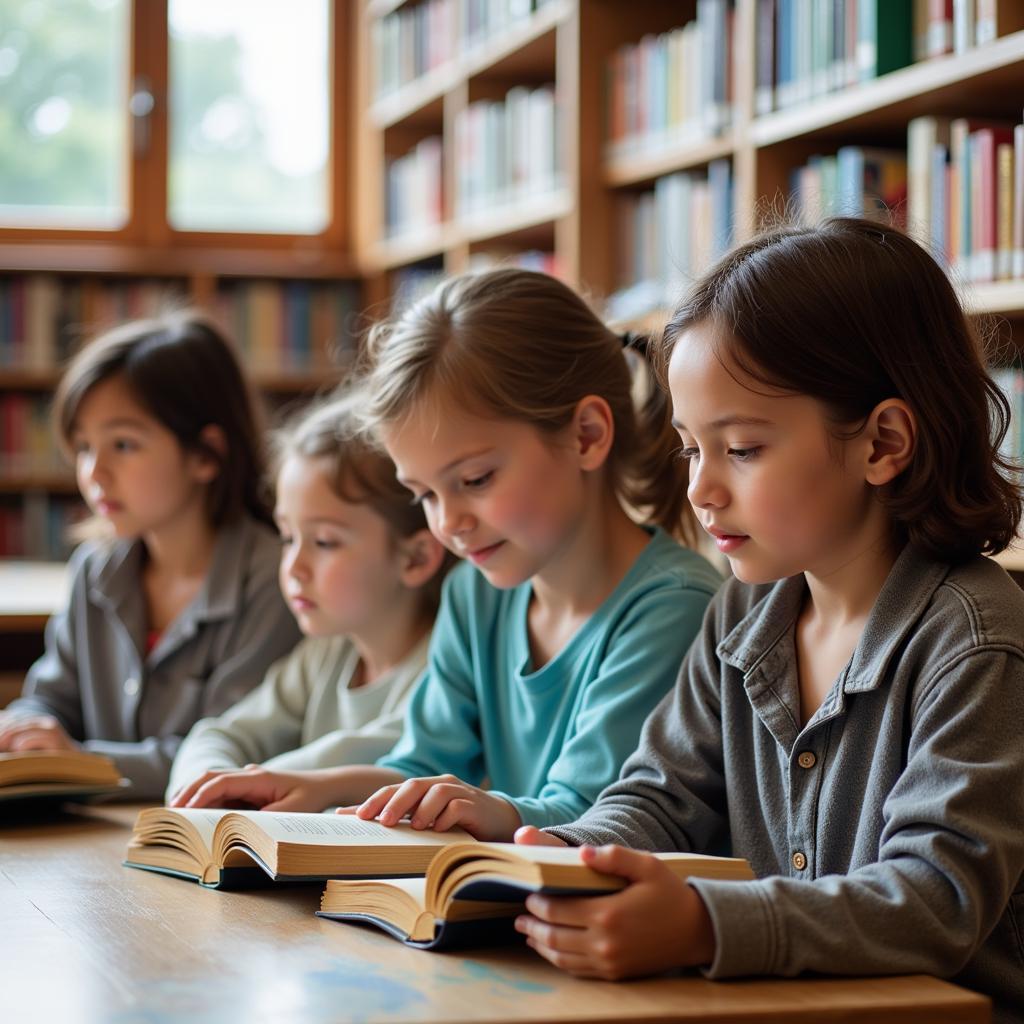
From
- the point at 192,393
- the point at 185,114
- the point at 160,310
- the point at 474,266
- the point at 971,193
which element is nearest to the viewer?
the point at 971,193

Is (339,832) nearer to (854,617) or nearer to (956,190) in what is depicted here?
(854,617)

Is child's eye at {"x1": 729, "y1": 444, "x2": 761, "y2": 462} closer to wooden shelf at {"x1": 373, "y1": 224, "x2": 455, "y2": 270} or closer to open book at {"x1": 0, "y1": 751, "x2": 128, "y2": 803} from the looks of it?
open book at {"x1": 0, "y1": 751, "x2": 128, "y2": 803}

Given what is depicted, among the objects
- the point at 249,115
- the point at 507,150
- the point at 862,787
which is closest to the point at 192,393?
the point at 862,787

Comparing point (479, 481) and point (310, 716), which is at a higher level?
point (479, 481)

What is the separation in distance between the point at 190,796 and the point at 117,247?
148 inches

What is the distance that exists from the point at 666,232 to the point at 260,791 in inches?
80.8

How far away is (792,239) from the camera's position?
46.4 inches

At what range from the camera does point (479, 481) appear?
147cm

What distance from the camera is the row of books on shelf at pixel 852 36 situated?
2092 mm

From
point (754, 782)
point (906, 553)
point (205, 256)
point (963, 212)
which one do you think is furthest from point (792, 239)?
point (205, 256)

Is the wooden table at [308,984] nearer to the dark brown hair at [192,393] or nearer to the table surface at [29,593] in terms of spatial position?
the dark brown hair at [192,393]

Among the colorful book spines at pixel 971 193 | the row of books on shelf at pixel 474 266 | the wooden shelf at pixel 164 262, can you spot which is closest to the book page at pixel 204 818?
the colorful book spines at pixel 971 193

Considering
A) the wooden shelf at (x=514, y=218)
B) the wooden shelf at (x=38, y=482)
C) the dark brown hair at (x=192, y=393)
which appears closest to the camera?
the dark brown hair at (x=192, y=393)

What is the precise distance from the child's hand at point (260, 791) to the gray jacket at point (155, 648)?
533 millimetres
